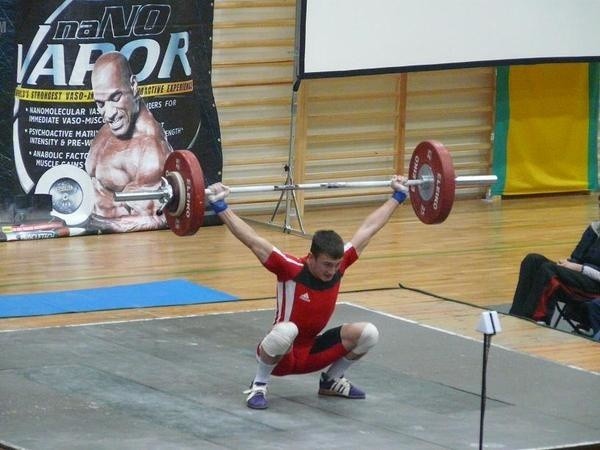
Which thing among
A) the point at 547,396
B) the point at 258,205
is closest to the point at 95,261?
the point at 258,205

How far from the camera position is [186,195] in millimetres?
5984

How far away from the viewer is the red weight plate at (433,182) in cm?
639

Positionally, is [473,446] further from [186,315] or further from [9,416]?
[186,315]

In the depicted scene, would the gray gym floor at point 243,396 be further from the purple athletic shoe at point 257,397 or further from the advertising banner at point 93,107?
the advertising banner at point 93,107

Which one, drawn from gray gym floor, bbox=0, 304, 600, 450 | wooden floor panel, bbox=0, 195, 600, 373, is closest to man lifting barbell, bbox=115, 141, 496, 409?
gray gym floor, bbox=0, 304, 600, 450

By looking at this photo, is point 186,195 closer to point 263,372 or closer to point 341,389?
point 263,372

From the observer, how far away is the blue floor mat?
7910 mm

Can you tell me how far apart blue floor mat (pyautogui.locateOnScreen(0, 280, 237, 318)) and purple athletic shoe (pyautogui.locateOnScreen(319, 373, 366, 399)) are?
83.4 inches

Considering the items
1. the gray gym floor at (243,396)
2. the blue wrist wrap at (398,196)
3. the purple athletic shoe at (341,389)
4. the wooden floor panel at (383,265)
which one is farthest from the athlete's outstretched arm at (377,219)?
the wooden floor panel at (383,265)

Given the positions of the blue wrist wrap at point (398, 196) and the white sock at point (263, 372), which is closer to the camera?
the white sock at point (263, 372)

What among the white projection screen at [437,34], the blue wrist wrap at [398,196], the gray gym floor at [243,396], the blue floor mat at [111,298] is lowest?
the gray gym floor at [243,396]

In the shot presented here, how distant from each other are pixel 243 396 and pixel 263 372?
22 centimetres

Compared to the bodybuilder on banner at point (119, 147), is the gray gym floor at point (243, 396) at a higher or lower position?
lower

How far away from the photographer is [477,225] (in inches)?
434
